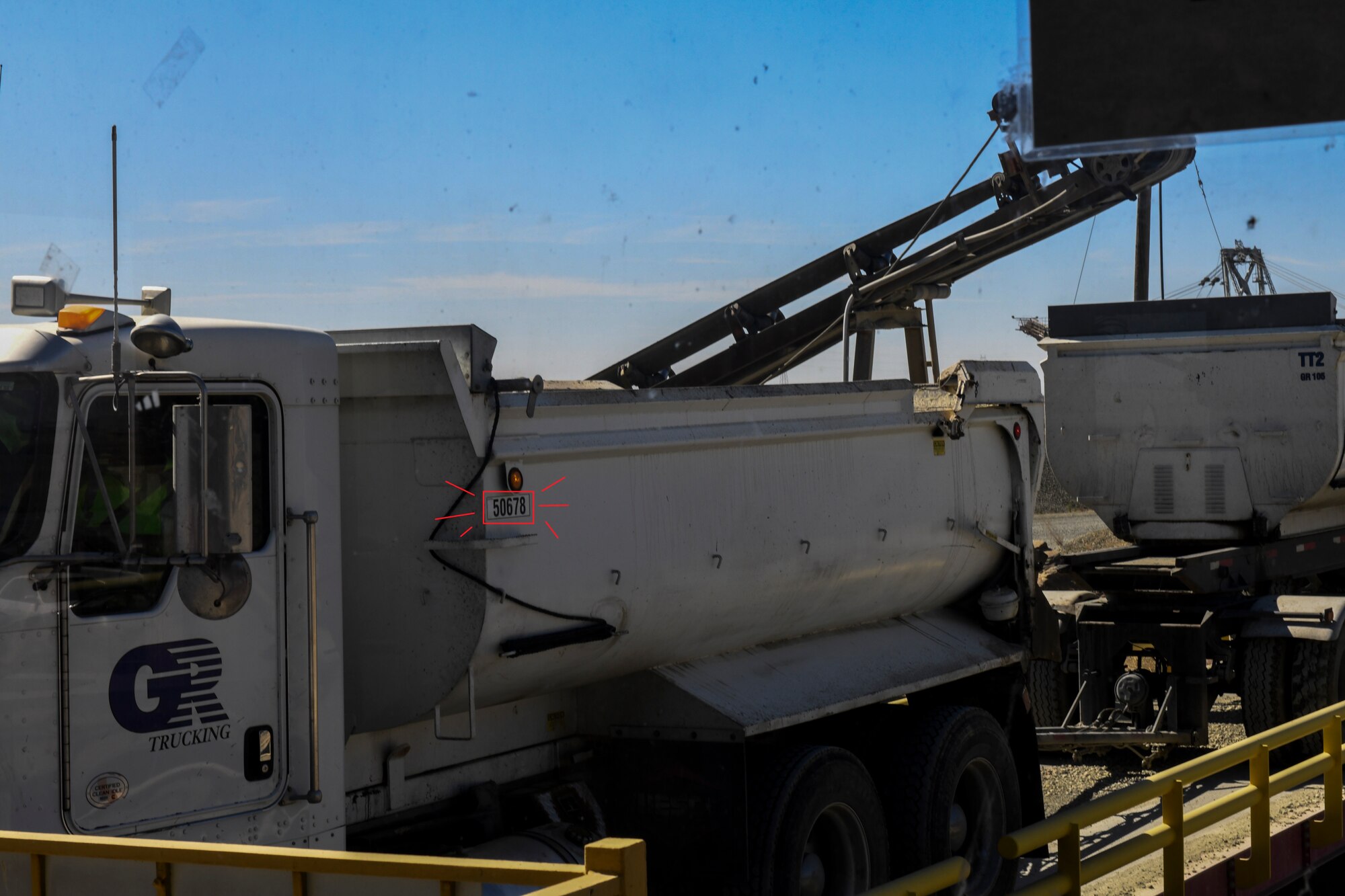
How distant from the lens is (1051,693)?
11.3 metres

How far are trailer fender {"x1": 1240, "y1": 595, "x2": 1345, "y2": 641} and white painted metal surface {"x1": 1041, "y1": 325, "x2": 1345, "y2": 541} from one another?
2.71 feet

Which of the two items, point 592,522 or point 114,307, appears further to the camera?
point 592,522

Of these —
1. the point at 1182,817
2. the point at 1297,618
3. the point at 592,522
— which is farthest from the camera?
the point at 1297,618

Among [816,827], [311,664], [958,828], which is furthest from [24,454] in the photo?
[958,828]

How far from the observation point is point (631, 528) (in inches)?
225

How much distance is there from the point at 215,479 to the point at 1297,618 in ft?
29.4

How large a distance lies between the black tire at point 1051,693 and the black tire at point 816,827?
472 centimetres

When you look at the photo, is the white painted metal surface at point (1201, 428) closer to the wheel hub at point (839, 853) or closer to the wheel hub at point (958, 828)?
the wheel hub at point (958, 828)

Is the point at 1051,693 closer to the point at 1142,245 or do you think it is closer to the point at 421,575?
the point at 1142,245

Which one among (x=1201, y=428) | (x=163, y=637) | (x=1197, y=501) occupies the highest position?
(x=1201, y=428)

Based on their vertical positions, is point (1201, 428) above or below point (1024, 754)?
above

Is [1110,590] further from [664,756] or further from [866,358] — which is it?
[664,756]

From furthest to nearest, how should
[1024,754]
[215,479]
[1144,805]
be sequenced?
1. [1144,805]
2. [1024,754]
3. [215,479]

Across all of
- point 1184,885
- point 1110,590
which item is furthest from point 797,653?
point 1110,590
